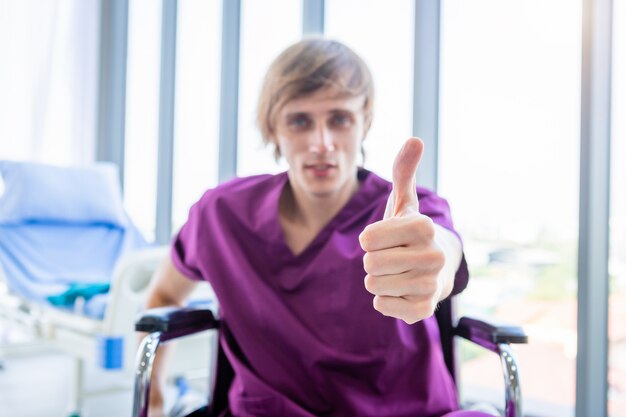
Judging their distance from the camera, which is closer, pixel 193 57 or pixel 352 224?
pixel 352 224

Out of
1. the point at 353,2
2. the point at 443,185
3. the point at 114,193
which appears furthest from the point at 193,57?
the point at 443,185

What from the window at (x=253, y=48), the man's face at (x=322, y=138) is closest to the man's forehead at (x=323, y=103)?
the man's face at (x=322, y=138)

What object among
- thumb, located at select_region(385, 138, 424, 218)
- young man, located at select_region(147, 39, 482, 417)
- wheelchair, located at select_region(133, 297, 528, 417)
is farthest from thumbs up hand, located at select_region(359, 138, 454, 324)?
wheelchair, located at select_region(133, 297, 528, 417)

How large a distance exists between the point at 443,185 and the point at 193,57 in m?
1.70

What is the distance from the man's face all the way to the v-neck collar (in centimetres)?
4

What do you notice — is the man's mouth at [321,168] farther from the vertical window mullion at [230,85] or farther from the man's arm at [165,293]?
the vertical window mullion at [230,85]

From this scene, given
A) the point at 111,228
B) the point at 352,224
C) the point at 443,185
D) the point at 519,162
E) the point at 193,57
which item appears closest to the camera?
the point at 352,224

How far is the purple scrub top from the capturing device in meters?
0.85

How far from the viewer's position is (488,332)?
2.72 ft

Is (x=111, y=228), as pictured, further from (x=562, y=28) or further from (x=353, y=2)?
(x=562, y=28)

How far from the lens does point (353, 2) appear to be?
2.12 metres

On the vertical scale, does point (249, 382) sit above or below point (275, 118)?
below

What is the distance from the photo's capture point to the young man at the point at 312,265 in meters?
0.85

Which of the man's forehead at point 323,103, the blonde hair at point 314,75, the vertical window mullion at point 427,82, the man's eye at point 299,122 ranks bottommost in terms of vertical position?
the man's eye at point 299,122
